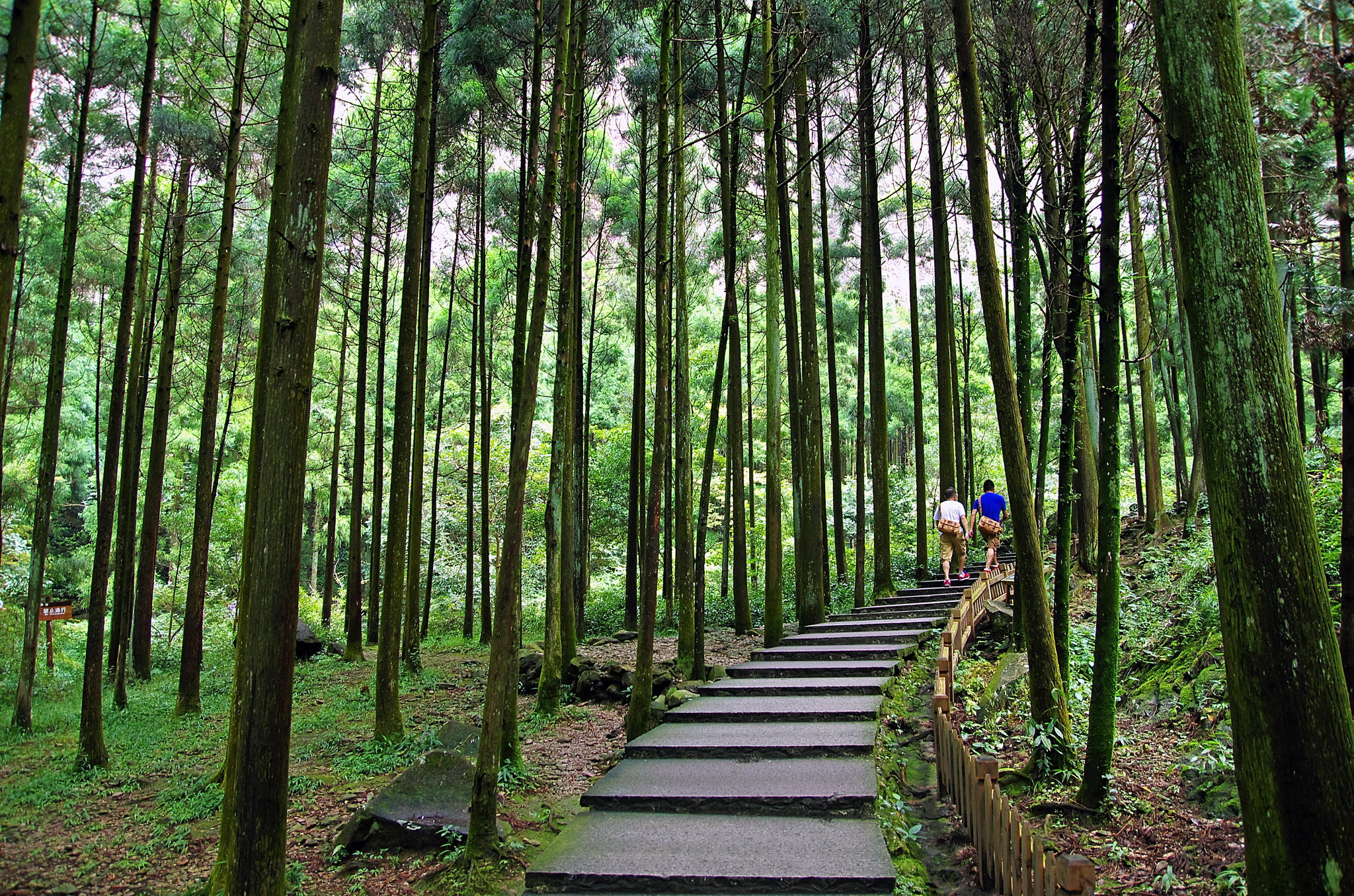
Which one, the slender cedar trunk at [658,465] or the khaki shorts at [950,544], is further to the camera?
the khaki shorts at [950,544]

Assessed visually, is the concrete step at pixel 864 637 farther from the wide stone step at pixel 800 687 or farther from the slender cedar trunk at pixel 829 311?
the slender cedar trunk at pixel 829 311

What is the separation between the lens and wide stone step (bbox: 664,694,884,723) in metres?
7.08

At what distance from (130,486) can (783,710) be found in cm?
966

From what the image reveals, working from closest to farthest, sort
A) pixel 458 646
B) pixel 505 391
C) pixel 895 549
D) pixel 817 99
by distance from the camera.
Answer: pixel 817 99 < pixel 458 646 < pixel 895 549 < pixel 505 391

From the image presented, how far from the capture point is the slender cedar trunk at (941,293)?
1334cm

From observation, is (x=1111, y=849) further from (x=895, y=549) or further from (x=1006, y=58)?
(x=895, y=549)

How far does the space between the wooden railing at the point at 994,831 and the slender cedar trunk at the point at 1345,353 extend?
245cm

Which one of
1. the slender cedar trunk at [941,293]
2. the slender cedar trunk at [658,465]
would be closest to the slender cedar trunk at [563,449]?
the slender cedar trunk at [658,465]

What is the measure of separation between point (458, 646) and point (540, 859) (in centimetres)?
1259

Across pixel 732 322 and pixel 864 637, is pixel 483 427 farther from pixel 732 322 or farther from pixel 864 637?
pixel 864 637

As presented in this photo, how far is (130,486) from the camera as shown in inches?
428

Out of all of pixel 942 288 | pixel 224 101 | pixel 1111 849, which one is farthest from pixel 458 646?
pixel 1111 849

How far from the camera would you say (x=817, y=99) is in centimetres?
1427

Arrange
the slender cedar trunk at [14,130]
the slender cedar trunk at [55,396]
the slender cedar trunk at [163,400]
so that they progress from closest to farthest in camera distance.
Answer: the slender cedar trunk at [14,130] → the slender cedar trunk at [55,396] → the slender cedar trunk at [163,400]
